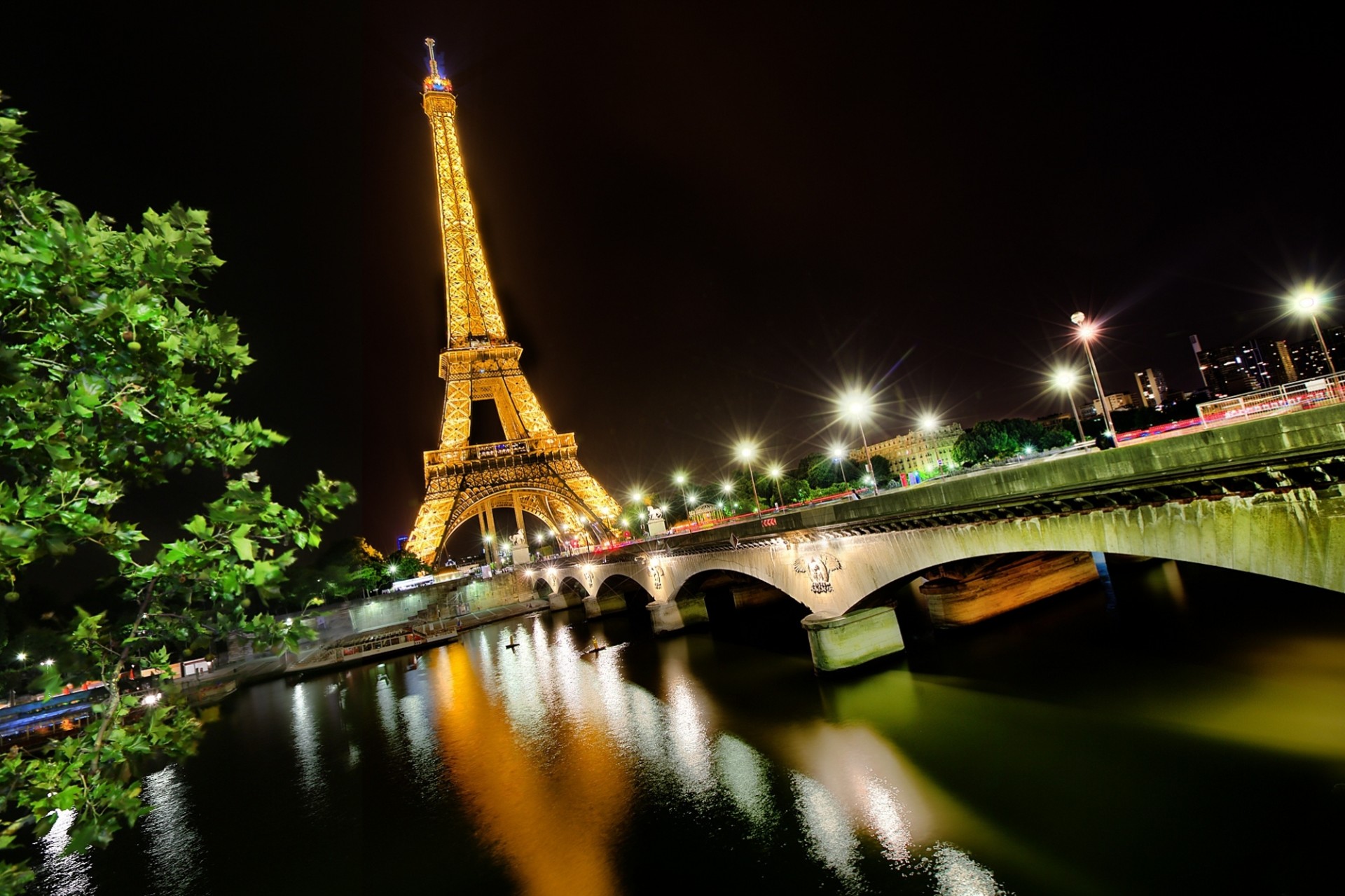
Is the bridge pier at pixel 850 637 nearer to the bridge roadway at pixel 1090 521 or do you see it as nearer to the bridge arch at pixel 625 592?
the bridge roadway at pixel 1090 521

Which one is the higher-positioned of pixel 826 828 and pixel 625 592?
pixel 625 592

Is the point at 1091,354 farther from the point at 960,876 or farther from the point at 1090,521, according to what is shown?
the point at 960,876

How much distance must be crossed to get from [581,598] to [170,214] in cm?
7190

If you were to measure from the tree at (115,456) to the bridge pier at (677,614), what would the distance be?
3686cm

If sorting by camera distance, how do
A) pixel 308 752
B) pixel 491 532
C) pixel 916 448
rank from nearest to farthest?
pixel 308 752 < pixel 491 532 < pixel 916 448

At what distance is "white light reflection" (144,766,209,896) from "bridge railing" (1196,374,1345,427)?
30.0 meters

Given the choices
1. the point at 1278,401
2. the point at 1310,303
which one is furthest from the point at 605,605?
the point at 1310,303

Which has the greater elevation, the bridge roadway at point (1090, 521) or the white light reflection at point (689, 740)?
the bridge roadway at point (1090, 521)

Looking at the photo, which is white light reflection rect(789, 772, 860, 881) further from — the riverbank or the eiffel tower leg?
the eiffel tower leg

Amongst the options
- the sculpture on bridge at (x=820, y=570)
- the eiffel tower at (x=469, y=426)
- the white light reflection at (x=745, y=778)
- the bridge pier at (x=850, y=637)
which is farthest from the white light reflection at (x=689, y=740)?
the eiffel tower at (x=469, y=426)

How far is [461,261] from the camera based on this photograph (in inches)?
3369

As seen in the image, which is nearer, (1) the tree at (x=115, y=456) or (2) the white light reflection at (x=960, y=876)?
(1) the tree at (x=115, y=456)

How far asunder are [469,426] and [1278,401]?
3021 inches

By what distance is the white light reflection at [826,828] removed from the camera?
12.9 meters
